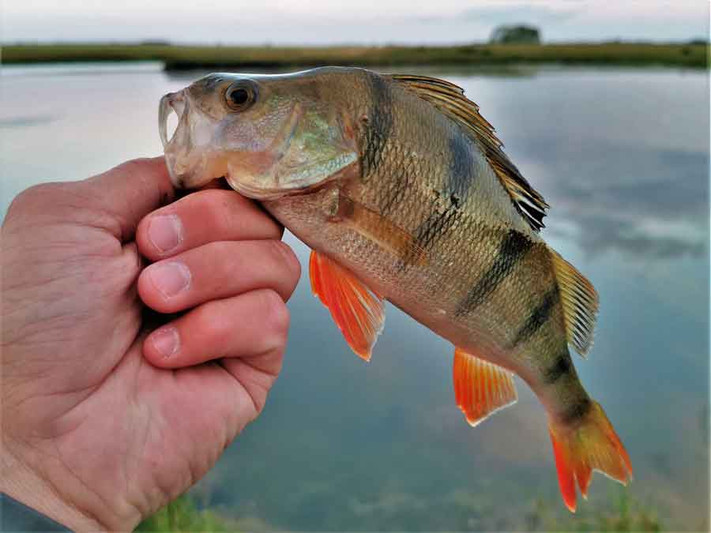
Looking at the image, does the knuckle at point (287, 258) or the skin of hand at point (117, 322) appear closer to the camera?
the skin of hand at point (117, 322)

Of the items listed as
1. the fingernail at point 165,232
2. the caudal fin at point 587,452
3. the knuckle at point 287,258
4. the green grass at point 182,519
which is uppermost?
the fingernail at point 165,232

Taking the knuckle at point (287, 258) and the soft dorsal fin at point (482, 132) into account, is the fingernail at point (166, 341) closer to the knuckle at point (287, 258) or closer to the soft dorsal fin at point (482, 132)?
the knuckle at point (287, 258)

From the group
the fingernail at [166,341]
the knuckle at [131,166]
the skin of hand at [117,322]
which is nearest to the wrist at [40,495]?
the skin of hand at [117,322]

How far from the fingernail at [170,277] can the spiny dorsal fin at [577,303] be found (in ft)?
2.72

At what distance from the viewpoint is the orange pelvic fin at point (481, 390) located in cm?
174

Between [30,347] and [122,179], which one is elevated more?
[122,179]

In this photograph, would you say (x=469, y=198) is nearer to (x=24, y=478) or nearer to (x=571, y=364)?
(x=571, y=364)

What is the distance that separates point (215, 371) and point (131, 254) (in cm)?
34

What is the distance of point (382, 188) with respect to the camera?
1397 millimetres

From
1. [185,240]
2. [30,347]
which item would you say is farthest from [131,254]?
[30,347]

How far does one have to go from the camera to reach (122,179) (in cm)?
143

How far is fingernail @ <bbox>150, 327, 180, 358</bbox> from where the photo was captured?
1.41m

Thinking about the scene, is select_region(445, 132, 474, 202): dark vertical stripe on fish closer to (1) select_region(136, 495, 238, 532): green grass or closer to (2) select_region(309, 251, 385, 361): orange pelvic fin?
Answer: (2) select_region(309, 251, 385, 361): orange pelvic fin

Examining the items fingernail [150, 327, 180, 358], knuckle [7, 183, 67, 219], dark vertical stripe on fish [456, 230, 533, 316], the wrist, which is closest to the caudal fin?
dark vertical stripe on fish [456, 230, 533, 316]
